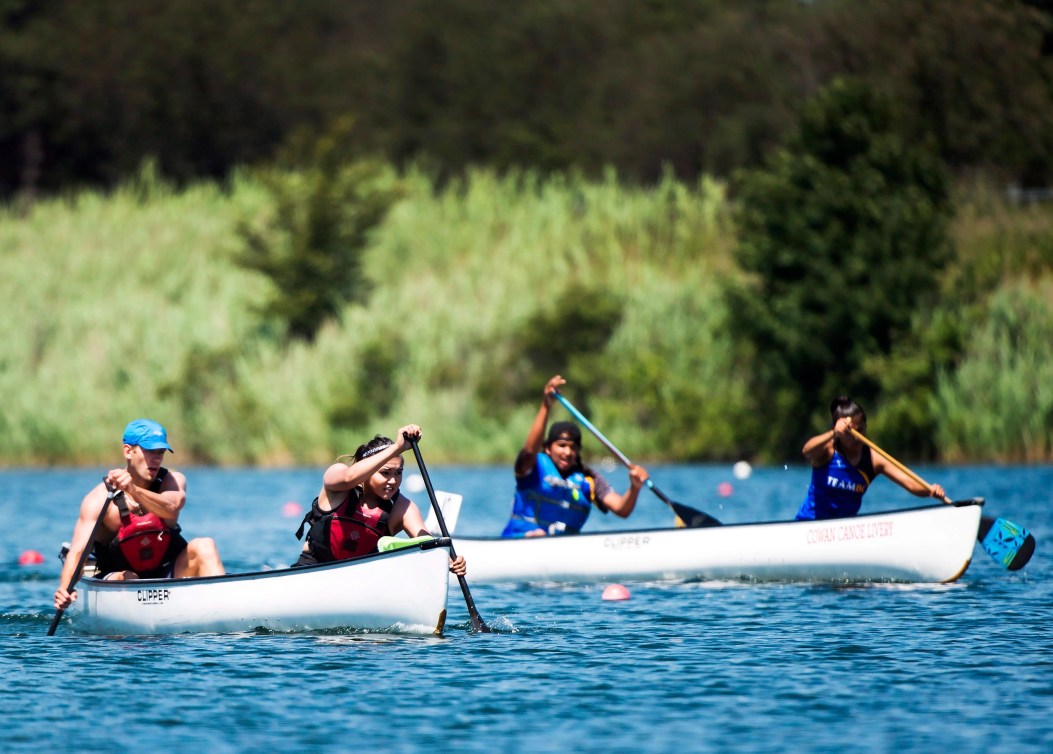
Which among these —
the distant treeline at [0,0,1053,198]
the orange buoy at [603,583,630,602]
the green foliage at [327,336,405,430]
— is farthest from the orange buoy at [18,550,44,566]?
the distant treeline at [0,0,1053,198]

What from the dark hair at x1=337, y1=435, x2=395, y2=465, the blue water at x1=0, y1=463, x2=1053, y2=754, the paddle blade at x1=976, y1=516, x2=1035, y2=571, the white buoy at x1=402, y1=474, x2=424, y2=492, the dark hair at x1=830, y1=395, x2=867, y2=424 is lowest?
the blue water at x1=0, y1=463, x2=1053, y2=754

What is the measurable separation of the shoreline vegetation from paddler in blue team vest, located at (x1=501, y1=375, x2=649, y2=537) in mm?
13675

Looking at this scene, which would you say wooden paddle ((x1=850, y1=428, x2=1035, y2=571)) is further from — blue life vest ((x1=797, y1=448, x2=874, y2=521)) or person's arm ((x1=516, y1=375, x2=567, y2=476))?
person's arm ((x1=516, y1=375, x2=567, y2=476))

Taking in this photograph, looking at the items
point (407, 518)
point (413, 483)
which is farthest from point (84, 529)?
point (413, 483)

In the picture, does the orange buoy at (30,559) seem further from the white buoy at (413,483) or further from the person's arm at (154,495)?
the white buoy at (413,483)

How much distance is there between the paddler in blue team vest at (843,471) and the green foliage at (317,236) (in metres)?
22.6

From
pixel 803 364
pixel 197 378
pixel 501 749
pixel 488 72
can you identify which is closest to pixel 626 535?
pixel 501 749

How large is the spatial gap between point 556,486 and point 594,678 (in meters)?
5.86

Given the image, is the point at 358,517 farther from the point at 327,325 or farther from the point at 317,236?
the point at 317,236

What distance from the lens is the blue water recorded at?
9125 millimetres

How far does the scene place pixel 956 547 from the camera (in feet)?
49.6

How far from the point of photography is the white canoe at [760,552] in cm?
1517

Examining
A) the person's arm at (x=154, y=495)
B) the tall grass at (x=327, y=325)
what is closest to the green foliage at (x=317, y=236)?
the tall grass at (x=327, y=325)

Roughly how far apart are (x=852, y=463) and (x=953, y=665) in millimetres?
4839
